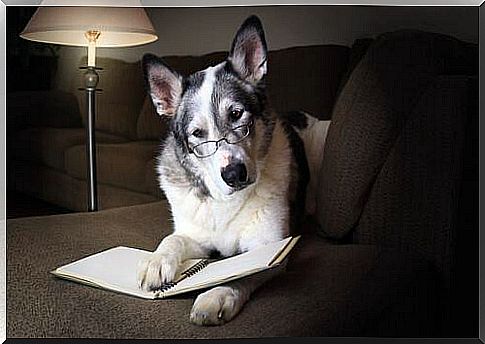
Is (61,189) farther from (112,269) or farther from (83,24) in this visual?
(83,24)

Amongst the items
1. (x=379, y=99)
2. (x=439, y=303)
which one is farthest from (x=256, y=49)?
(x=439, y=303)

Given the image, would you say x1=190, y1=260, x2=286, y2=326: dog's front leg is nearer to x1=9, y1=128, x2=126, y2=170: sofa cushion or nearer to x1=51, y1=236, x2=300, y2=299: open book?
x1=51, y1=236, x2=300, y2=299: open book

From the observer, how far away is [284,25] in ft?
5.95

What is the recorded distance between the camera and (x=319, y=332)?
1.75m

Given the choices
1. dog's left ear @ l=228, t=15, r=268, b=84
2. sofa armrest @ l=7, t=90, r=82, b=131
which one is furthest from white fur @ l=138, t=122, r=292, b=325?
sofa armrest @ l=7, t=90, r=82, b=131

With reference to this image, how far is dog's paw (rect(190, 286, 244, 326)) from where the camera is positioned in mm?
1699

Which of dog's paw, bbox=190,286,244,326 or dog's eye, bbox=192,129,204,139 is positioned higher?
dog's eye, bbox=192,129,204,139

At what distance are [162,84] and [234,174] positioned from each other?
0.77 ft

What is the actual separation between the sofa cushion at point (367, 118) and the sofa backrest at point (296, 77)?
33mm

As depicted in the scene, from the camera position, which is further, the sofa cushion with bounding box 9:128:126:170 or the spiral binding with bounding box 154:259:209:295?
the sofa cushion with bounding box 9:128:126:170

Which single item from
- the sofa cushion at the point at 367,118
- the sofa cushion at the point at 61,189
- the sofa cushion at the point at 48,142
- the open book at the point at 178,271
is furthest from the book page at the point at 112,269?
the sofa cushion at the point at 367,118

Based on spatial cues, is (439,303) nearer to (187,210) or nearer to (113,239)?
(187,210)

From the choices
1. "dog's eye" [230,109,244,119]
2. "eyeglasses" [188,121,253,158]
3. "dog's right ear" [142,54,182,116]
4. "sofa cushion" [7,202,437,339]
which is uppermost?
"dog's right ear" [142,54,182,116]

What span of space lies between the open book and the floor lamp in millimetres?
123
